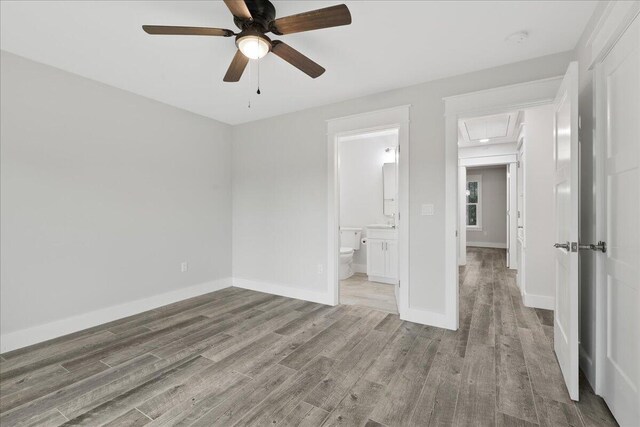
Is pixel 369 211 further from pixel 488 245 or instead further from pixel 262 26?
pixel 488 245

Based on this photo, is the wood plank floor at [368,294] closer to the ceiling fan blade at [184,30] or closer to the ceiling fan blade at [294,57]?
the ceiling fan blade at [294,57]

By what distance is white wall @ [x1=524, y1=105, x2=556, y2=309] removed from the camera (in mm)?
3512

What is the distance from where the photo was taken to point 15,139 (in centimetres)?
253

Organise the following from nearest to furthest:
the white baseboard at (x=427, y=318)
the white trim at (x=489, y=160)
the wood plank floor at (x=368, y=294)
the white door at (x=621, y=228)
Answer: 1. the white door at (x=621, y=228)
2. the white baseboard at (x=427, y=318)
3. the wood plank floor at (x=368, y=294)
4. the white trim at (x=489, y=160)

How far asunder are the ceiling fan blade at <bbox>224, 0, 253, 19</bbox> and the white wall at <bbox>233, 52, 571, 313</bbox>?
2.03 meters

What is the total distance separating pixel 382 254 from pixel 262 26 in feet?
11.8

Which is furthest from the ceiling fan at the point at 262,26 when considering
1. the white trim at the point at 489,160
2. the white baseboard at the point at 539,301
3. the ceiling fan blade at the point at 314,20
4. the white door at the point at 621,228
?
the white trim at the point at 489,160

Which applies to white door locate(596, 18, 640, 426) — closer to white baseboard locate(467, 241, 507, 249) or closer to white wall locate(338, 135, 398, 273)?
white wall locate(338, 135, 398, 273)

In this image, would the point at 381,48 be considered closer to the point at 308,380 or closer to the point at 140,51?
the point at 140,51

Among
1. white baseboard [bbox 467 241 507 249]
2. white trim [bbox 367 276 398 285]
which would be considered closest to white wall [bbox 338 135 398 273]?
white trim [bbox 367 276 398 285]

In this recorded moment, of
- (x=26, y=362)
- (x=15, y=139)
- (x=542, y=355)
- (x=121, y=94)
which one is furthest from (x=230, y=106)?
(x=542, y=355)

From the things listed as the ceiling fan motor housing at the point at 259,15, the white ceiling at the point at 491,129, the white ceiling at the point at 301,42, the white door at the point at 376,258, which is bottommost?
the white door at the point at 376,258

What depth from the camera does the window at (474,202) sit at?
9.20m

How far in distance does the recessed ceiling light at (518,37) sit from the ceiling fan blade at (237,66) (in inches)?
79.8
